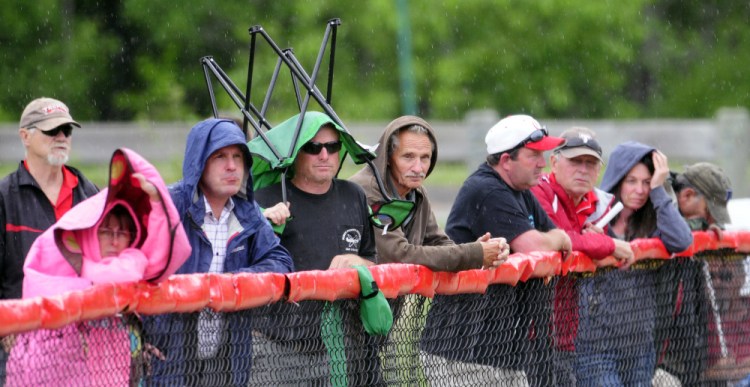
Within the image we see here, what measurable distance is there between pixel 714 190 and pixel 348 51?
54.2ft

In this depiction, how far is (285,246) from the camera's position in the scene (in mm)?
5504

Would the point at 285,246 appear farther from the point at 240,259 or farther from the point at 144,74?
the point at 144,74

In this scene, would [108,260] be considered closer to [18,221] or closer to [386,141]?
[18,221]

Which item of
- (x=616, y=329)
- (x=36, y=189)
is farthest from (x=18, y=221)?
(x=616, y=329)

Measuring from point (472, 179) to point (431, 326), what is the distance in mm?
1255

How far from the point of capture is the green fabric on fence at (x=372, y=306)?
459 centimetres

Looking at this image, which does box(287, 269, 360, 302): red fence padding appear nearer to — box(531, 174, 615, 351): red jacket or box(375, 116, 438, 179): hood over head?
box(375, 116, 438, 179): hood over head

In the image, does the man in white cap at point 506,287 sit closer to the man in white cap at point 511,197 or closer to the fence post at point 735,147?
the man in white cap at point 511,197

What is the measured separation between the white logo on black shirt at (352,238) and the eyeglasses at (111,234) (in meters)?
1.62

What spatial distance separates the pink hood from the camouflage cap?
14.6ft

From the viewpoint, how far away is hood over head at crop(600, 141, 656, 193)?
7113 mm

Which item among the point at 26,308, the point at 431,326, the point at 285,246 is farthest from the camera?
the point at 285,246

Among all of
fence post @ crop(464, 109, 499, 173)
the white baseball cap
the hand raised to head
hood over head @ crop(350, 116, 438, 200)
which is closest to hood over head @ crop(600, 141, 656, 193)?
the hand raised to head

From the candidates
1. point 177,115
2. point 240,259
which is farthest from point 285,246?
point 177,115
